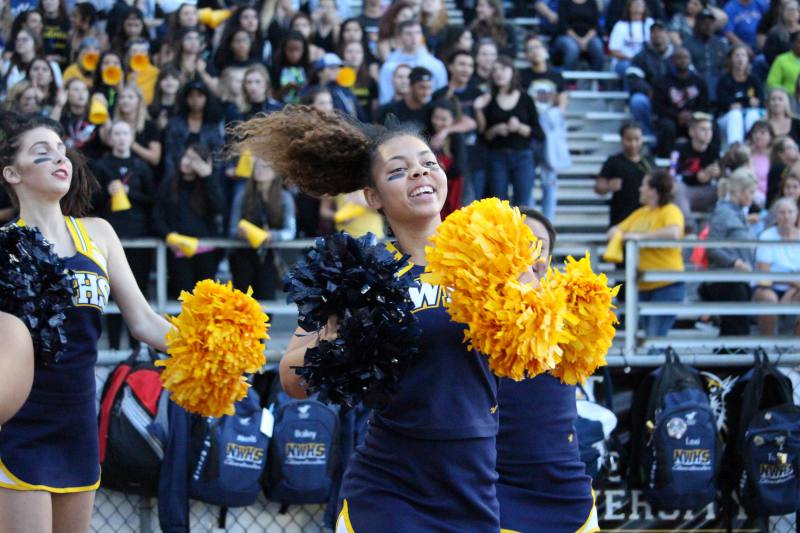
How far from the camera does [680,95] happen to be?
10.3m

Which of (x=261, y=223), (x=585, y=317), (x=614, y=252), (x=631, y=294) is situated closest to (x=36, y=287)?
(x=585, y=317)

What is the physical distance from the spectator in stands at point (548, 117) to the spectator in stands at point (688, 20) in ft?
6.66

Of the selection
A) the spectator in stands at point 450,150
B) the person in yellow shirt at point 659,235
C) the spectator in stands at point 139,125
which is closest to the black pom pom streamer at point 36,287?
the spectator in stands at point 139,125

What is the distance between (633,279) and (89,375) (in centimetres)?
330

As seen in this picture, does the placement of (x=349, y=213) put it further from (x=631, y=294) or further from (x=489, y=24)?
(x=489, y=24)

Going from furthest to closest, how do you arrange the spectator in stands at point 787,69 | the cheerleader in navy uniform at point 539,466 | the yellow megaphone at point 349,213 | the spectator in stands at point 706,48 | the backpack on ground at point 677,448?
the spectator in stands at point 706,48 → the spectator in stands at point 787,69 → the yellow megaphone at point 349,213 → the backpack on ground at point 677,448 → the cheerleader in navy uniform at point 539,466

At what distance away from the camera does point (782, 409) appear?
5.86m

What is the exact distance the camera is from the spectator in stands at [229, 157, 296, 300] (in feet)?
23.4

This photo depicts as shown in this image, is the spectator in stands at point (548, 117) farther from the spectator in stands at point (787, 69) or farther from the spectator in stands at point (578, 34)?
the spectator in stands at point (787, 69)

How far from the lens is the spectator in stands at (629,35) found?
37.2 ft

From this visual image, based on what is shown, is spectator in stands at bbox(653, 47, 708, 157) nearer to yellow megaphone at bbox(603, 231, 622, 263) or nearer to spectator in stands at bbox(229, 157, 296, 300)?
yellow megaphone at bbox(603, 231, 622, 263)

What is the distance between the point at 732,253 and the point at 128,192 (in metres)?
3.81

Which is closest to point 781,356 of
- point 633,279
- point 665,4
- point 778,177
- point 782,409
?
point 782,409

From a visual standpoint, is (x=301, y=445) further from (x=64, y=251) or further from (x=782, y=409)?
(x=782, y=409)
